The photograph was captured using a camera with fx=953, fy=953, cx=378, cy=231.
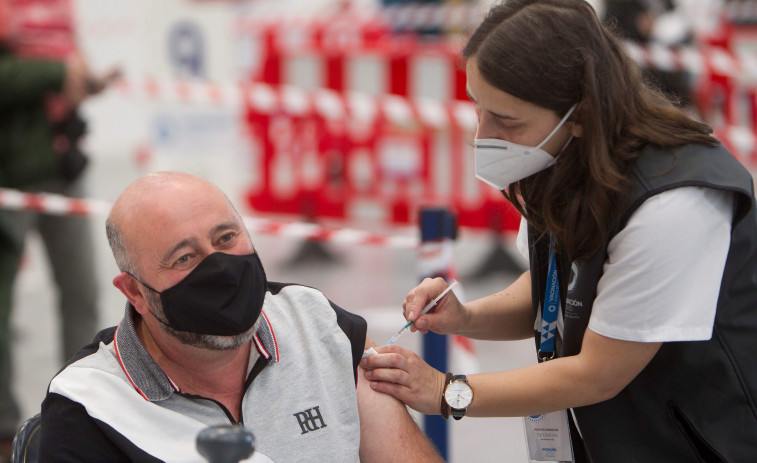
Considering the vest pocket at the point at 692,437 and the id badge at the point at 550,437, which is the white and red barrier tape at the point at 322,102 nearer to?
the id badge at the point at 550,437

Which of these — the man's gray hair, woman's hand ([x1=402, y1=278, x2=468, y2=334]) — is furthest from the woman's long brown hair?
the man's gray hair

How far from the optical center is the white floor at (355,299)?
397 centimetres

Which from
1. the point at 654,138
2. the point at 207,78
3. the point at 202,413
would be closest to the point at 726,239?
the point at 654,138

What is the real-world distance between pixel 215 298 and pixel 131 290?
23cm

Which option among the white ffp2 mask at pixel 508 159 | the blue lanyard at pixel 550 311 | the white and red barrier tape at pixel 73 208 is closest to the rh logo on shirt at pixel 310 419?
the blue lanyard at pixel 550 311

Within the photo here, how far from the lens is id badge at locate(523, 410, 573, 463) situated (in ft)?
6.92

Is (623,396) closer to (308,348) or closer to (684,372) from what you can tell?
(684,372)

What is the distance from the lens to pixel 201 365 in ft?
6.46

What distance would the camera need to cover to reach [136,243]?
1.92 meters

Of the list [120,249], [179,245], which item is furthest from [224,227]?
[120,249]

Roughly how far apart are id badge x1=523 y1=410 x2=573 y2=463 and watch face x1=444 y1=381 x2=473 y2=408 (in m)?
0.24

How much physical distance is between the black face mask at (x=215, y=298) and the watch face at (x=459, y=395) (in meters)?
0.43

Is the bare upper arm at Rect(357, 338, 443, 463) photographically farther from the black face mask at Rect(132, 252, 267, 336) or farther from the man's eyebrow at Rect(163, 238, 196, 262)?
the man's eyebrow at Rect(163, 238, 196, 262)

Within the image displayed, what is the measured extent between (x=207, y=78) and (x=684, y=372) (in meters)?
8.05
